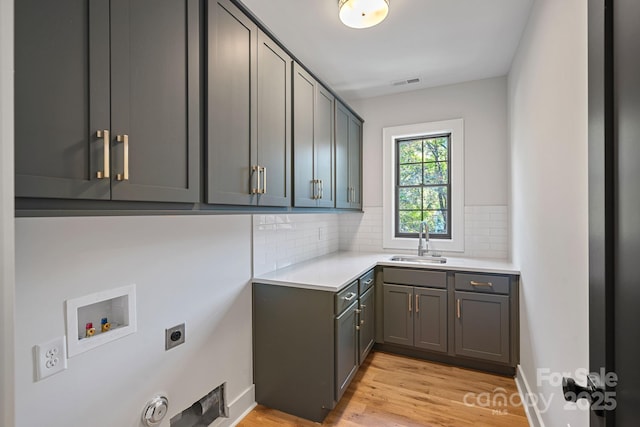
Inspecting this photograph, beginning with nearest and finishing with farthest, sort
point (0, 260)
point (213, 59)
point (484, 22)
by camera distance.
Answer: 1. point (0, 260)
2. point (213, 59)
3. point (484, 22)

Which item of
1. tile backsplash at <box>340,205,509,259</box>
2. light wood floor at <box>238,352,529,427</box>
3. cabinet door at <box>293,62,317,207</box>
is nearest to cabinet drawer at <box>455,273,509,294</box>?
tile backsplash at <box>340,205,509,259</box>

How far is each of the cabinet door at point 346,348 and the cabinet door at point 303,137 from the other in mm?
869

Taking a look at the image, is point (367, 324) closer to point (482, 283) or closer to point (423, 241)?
point (482, 283)

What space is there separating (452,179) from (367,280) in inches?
60.1

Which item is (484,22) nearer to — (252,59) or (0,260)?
(252,59)

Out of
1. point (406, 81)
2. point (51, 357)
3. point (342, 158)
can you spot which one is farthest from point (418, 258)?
point (51, 357)

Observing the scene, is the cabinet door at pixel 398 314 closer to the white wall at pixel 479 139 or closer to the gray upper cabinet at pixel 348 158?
the white wall at pixel 479 139

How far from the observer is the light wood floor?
1952mm

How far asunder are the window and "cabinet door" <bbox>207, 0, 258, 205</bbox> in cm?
232

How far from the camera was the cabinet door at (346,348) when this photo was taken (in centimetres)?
196

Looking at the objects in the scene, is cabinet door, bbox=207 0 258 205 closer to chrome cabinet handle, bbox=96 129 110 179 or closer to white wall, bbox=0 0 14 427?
chrome cabinet handle, bbox=96 129 110 179

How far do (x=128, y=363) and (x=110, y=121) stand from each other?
1083 millimetres

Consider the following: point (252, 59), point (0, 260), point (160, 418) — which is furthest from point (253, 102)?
point (160, 418)

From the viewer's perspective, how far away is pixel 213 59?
4.32ft
